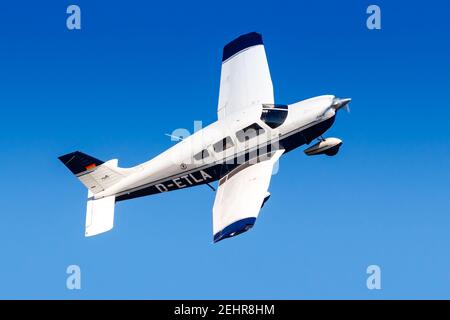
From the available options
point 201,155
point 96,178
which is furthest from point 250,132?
point 96,178

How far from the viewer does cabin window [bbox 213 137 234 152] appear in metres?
30.4

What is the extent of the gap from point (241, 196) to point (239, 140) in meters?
2.74

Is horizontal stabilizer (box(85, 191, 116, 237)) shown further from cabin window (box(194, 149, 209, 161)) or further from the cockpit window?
the cockpit window

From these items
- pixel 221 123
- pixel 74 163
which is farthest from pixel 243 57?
pixel 74 163

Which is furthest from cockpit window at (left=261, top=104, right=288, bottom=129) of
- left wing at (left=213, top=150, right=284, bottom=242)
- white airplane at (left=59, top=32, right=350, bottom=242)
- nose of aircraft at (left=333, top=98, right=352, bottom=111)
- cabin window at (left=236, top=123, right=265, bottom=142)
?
nose of aircraft at (left=333, top=98, right=352, bottom=111)

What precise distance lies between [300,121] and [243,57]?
6151 millimetres

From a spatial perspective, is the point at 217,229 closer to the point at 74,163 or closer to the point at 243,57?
the point at 74,163

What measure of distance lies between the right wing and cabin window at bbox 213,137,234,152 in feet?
8.76

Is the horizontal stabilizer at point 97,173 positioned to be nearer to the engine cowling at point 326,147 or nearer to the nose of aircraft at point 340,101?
the engine cowling at point 326,147

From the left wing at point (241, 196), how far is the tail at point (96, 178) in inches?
201

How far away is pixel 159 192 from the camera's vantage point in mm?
32281

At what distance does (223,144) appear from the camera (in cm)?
3045

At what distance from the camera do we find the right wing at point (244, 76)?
32906 mm

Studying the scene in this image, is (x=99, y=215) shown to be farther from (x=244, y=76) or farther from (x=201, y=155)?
(x=244, y=76)
